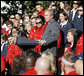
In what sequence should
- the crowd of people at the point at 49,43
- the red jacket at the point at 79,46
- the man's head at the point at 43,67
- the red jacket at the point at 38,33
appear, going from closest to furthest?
the man's head at the point at 43,67 → the crowd of people at the point at 49,43 → the red jacket at the point at 79,46 → the red jacket at the point at 38,33

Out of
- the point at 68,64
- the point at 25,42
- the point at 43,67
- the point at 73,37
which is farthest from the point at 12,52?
the point at 43,67

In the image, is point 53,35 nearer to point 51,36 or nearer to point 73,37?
point 51,36

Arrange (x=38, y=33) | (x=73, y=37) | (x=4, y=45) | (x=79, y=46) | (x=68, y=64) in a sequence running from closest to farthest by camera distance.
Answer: (x=68, y=64) < (x=79, y=46) < (x=73, y=37) < (x=38, y=33) < (x=4, y=45)

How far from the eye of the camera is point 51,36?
699 cm

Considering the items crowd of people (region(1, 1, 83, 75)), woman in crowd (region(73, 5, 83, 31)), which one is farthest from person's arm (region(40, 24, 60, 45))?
woman in crowd (region(73, 5, 83, 31))

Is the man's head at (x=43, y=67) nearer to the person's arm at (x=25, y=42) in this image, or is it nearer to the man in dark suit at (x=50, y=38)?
the person's arm at (x=25, y=42)

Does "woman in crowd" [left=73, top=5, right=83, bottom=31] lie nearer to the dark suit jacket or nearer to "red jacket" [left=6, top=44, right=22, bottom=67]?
the dark suit jacket

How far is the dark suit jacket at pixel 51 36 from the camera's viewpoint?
697cm

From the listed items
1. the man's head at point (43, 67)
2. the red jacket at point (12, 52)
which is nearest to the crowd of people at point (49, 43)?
the red jacket at point (12, 52)

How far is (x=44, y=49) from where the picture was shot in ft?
23.5

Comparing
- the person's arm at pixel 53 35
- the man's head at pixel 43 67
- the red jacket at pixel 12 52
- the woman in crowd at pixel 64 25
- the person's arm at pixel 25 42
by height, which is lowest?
the man's head at pixel 43 67

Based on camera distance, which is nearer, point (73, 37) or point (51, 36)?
point (73, 37)

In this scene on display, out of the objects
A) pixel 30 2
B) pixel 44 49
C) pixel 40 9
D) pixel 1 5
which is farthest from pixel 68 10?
pixel 1 5

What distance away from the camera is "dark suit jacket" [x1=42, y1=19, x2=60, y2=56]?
6973 mm
